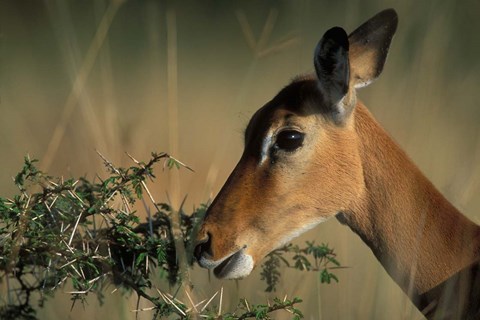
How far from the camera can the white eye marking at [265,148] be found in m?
4.87

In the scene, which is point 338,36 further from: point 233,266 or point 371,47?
→ point 233,266

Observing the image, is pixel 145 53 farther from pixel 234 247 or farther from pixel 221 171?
pixel 234 247

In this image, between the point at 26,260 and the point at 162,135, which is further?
the point at 162,135

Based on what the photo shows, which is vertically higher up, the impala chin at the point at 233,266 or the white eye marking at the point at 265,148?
the white eye marking at the point at 265,148

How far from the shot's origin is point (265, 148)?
16.0ft

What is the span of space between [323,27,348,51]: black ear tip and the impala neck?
47 cm

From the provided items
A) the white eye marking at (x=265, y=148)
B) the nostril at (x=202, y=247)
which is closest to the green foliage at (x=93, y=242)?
the nostril at (x=202, y=247)

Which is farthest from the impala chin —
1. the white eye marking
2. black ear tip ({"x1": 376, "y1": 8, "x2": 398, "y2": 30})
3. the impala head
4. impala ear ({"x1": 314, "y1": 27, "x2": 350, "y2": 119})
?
black ear tip ({"x1": 376, "y1": 8, "x2": 398, "y2": 30})

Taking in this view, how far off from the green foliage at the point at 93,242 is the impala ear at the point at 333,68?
739 mm

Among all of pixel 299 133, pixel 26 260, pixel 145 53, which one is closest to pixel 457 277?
pixel 299 133

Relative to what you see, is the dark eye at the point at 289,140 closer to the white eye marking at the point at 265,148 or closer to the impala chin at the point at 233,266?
the white eye marking at the point at 265,148

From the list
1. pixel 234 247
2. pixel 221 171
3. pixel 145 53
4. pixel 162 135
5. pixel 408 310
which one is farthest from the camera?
pixel 145 53

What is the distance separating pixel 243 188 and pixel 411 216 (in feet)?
2.64

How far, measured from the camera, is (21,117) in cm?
1026
